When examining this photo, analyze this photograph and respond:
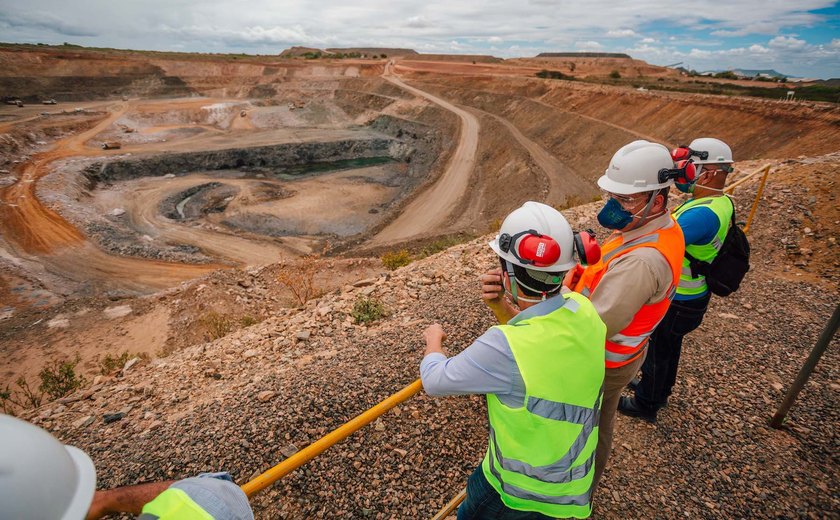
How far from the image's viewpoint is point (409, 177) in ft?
116

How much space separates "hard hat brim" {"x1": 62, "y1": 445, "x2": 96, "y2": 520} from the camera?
1330 mm

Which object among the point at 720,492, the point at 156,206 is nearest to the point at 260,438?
the point at 720,492

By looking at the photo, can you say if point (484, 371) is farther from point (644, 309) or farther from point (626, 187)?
point (626, 187)

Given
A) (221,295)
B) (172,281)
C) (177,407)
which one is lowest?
(172,281)

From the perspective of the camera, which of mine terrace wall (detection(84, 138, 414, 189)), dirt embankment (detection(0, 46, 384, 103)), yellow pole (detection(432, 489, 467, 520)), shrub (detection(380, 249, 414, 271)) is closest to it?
yellow pole (detection(432, 489, 467, 520))

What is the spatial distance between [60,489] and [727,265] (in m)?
4.40

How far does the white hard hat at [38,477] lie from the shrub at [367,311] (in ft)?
14.2

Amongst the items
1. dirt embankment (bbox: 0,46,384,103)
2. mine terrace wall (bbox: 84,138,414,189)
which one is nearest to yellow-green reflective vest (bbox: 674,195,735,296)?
mine terrace wall (bbox: 84,138,414,189)

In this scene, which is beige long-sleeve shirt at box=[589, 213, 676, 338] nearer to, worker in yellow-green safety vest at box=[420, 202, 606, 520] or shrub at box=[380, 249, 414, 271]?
worker in yellow-green safety vest at box=[420, 202, 606, 520]

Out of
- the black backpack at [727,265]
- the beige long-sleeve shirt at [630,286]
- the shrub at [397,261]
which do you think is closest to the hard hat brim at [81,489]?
the beige long-sleeve shirt at [630,286]

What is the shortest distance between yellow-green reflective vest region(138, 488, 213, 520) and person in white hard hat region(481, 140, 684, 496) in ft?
4.89

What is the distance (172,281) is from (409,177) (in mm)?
22460

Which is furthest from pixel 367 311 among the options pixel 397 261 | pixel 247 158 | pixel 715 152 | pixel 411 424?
pixel 247 158

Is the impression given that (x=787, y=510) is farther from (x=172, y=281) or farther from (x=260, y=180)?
(x=260, y=180)
